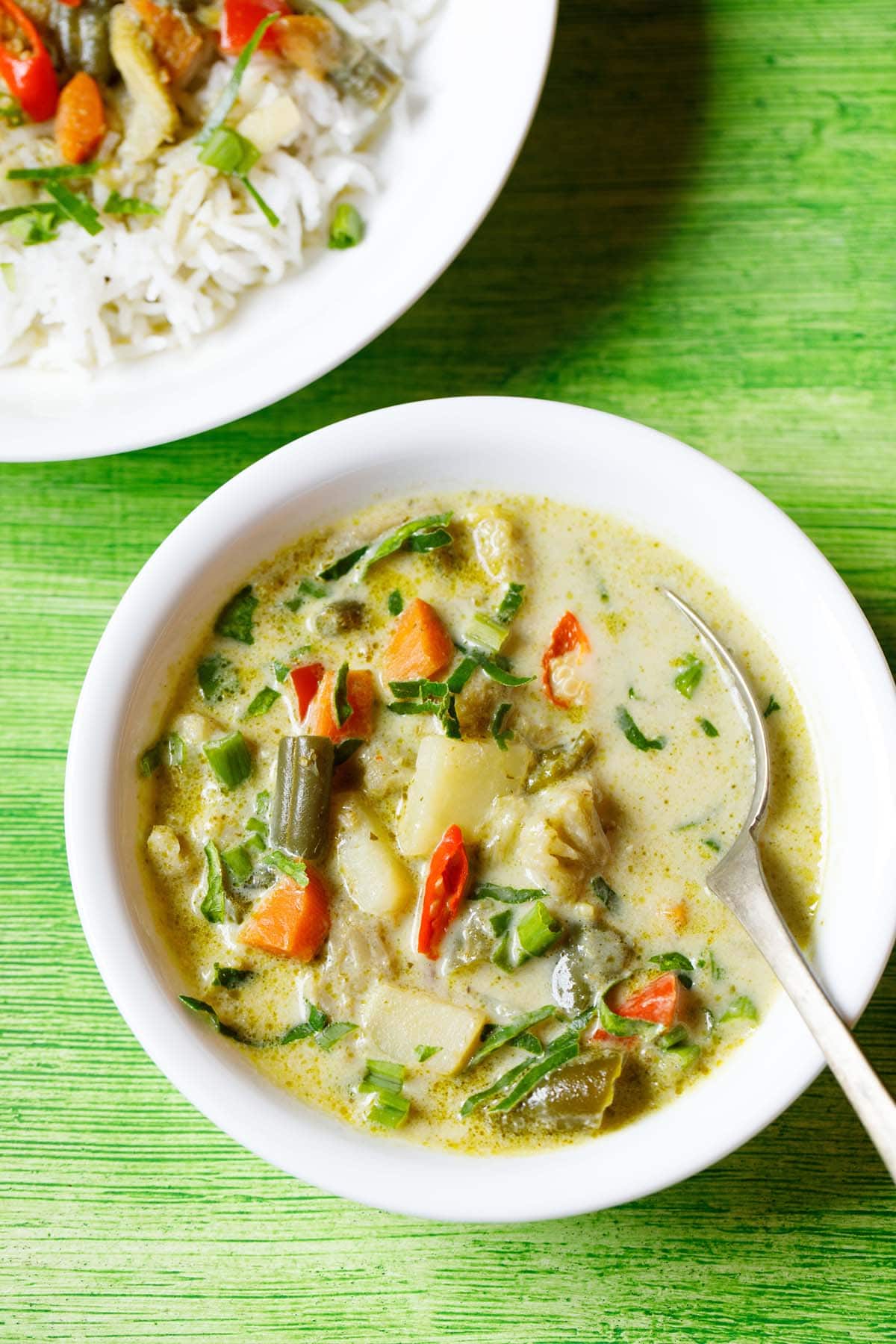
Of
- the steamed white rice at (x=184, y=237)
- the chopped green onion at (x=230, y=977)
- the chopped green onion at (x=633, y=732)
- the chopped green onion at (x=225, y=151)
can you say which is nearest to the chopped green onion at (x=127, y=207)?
the steamed white rice at (x=184, y=237)

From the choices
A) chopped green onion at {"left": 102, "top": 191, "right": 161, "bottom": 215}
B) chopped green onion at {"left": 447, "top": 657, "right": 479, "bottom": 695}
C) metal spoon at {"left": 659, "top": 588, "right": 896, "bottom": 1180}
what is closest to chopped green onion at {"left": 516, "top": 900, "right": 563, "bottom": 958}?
metal spoon at {"left": 659, "top": 588, "right": 896, "bottom": 1180}

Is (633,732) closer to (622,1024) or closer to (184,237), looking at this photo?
(622,1024)

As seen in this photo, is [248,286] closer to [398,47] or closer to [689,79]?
[398,47]

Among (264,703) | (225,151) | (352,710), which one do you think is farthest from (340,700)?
(225,151)

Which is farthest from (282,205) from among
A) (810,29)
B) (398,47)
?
(810,29)

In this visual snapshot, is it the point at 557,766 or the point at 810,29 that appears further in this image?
the point at 810,29
